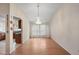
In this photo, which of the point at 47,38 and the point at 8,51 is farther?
the point at 47,38

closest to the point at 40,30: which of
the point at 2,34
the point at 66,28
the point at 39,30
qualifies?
the point at 39,30

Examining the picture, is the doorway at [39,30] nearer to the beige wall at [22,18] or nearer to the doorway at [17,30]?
the beige wall at [22,18]

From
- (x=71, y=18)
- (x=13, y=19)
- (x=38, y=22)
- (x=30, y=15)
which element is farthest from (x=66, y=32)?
(x=13, y=19)

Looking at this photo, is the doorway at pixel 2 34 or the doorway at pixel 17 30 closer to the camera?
the doorway at pixel 2 34

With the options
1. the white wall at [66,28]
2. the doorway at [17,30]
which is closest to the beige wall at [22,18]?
the doorway at [17,30]

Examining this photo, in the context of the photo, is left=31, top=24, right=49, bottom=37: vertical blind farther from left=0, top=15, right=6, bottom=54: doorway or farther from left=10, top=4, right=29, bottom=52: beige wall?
left=0, top=15, right=6, bottom=54: doorway

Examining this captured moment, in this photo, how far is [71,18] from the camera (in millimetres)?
2811

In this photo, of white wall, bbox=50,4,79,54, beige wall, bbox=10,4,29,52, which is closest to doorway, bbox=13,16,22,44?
beige wall, bbox=10,4,29,52

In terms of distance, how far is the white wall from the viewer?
2.71 metres

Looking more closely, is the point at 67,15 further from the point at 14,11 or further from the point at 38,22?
the point at 14,11

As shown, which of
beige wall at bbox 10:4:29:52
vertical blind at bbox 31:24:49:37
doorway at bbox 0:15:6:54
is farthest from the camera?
vertical blind at bbox 31:24:49:37

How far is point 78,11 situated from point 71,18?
31cm

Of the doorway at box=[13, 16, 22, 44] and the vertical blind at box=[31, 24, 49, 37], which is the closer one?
the doorway at box=[13, 16, 22, 44]

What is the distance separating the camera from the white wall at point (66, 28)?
8.91 feet
